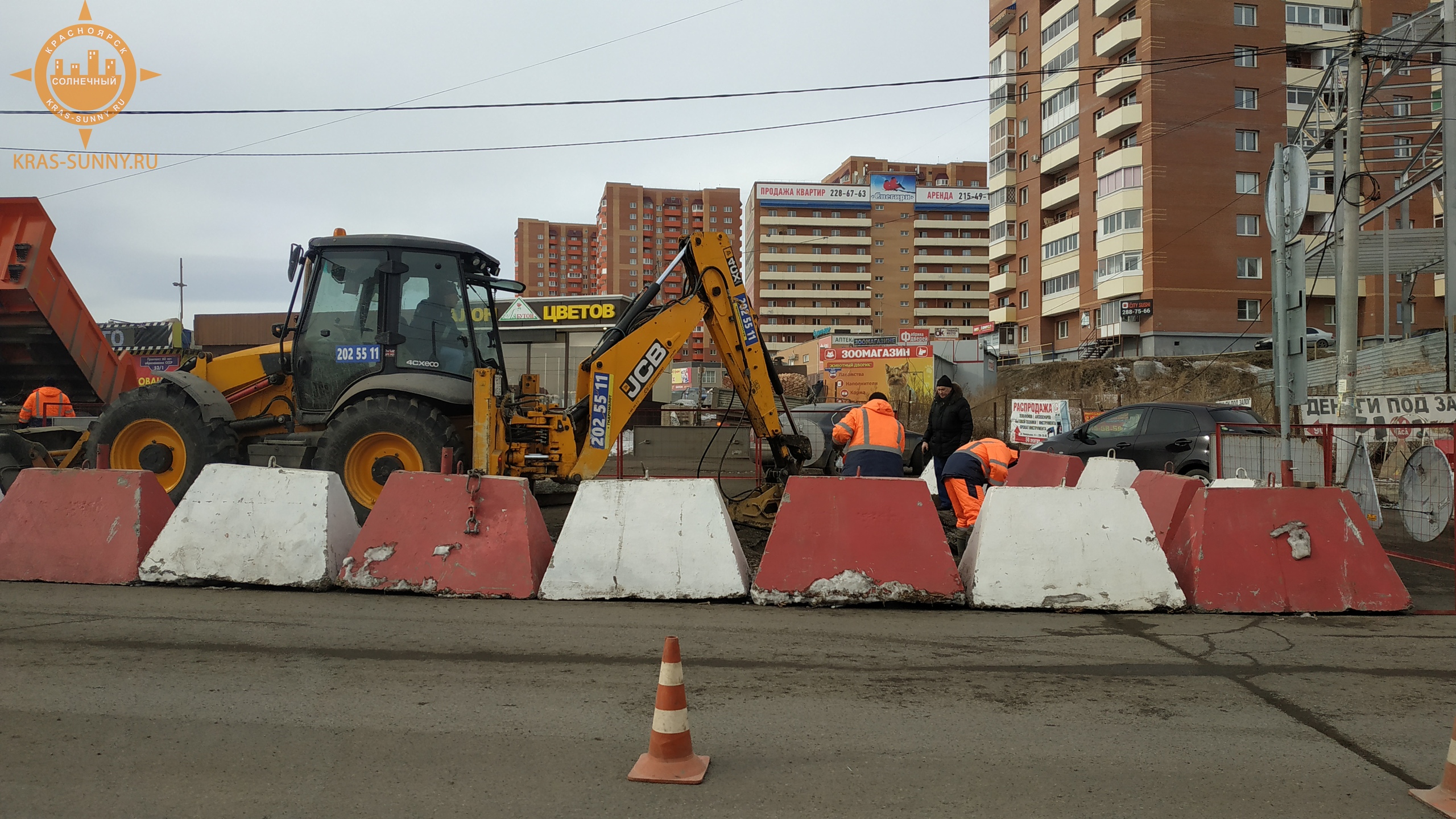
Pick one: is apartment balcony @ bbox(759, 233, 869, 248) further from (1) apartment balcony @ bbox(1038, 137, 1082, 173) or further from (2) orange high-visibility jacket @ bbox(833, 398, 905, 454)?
(2) orange high-visibility jacket @ bbox(833, 398, 905, 454)

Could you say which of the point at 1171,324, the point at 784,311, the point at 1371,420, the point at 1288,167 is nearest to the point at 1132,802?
the point at 1288,167

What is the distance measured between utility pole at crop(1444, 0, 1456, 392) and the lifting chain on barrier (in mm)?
18731

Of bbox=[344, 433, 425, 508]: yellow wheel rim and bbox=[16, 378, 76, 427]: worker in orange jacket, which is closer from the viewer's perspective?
bbox=[344, 433, 425, 508]: yellow wheel rim

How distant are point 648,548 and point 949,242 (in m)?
115

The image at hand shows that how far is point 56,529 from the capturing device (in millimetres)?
6840

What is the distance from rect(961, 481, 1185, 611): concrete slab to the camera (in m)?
6.21

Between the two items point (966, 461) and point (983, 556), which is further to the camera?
point (966, 461)

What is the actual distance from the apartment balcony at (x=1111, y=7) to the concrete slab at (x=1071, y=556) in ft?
168

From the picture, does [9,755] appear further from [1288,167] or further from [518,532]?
[1288,167]

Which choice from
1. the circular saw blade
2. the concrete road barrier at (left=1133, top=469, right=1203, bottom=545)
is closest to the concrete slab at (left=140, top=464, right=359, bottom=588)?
the concrete road barrier at (left=1133, top=469, right=1203, bottom=545)

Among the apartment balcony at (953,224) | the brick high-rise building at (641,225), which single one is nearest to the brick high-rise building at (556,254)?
the brick high-rise building at (641,225)

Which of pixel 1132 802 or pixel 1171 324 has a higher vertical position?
pixel 1171 324

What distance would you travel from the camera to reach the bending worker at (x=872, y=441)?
344 inches

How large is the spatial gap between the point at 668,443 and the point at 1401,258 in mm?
22354
